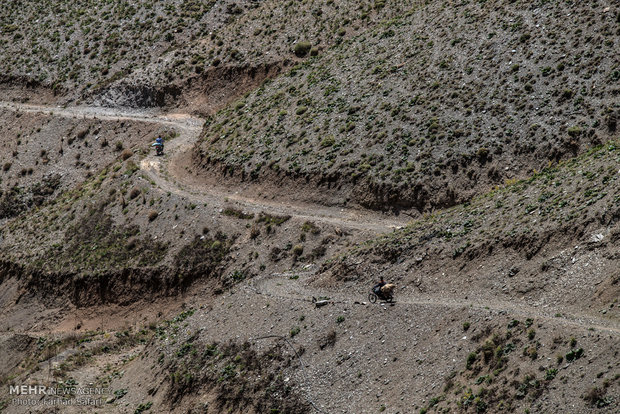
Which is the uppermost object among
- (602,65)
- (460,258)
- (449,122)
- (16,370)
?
(602,65)

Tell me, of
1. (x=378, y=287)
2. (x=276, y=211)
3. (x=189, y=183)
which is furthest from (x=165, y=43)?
(x=378, y=287)

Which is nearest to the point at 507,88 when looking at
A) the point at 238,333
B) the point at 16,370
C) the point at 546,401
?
the point at 238,333

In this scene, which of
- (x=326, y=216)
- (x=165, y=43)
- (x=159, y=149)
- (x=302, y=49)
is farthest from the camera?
(x=165, y=43)

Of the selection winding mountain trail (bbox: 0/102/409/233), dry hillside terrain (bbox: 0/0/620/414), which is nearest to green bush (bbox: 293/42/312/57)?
dry hillside terrain (bbox: 0/0/620/414)

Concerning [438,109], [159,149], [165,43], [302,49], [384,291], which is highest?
[302,49]

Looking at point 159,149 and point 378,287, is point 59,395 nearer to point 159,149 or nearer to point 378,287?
point 378,287

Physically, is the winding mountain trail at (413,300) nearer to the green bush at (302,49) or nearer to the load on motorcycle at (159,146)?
the load on motorcycle at (159,146)

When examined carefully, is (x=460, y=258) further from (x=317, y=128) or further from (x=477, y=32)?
(x=477, y=32)
